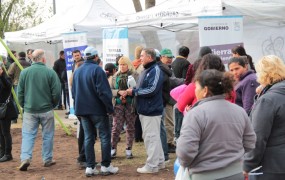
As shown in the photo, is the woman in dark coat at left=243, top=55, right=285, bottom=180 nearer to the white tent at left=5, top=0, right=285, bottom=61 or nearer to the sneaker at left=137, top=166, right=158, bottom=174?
the sneaker at left=137, top=166, right=158, bottom=174

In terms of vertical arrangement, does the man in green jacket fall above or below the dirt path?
above

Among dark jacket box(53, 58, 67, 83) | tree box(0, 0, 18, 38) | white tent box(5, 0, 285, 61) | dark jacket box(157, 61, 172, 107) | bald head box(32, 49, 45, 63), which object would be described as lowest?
dark jacket box(53, 58, 67, 83)

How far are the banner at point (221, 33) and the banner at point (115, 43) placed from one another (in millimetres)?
2854

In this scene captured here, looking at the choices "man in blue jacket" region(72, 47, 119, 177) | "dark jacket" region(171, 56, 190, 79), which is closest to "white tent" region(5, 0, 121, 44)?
"dark jacket" region(171, 56, 190, 79)

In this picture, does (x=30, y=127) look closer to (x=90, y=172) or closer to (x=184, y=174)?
(x=90, y=172)

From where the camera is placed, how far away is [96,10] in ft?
54.4

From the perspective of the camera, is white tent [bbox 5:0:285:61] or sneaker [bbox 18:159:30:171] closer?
sneaker [bbox 18:159:30:171]

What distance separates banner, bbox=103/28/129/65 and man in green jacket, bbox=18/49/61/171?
329cm

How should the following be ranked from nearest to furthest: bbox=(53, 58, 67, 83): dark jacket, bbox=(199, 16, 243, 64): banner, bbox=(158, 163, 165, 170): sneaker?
bbox=(158, 163, 165, 170): sneaker, bbox=(199, 16, 243, 64): banner, bbox=(53, 58, 67, 83): dark jacket

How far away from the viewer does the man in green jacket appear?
26.5 feet

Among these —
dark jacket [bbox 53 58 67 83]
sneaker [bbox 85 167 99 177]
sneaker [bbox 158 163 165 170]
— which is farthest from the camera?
dark jacket [bbox 53 58 67 83]

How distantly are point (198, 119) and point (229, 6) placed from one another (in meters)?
6.43

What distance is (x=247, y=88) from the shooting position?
5.73 m

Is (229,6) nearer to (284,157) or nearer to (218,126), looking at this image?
(284,157)
